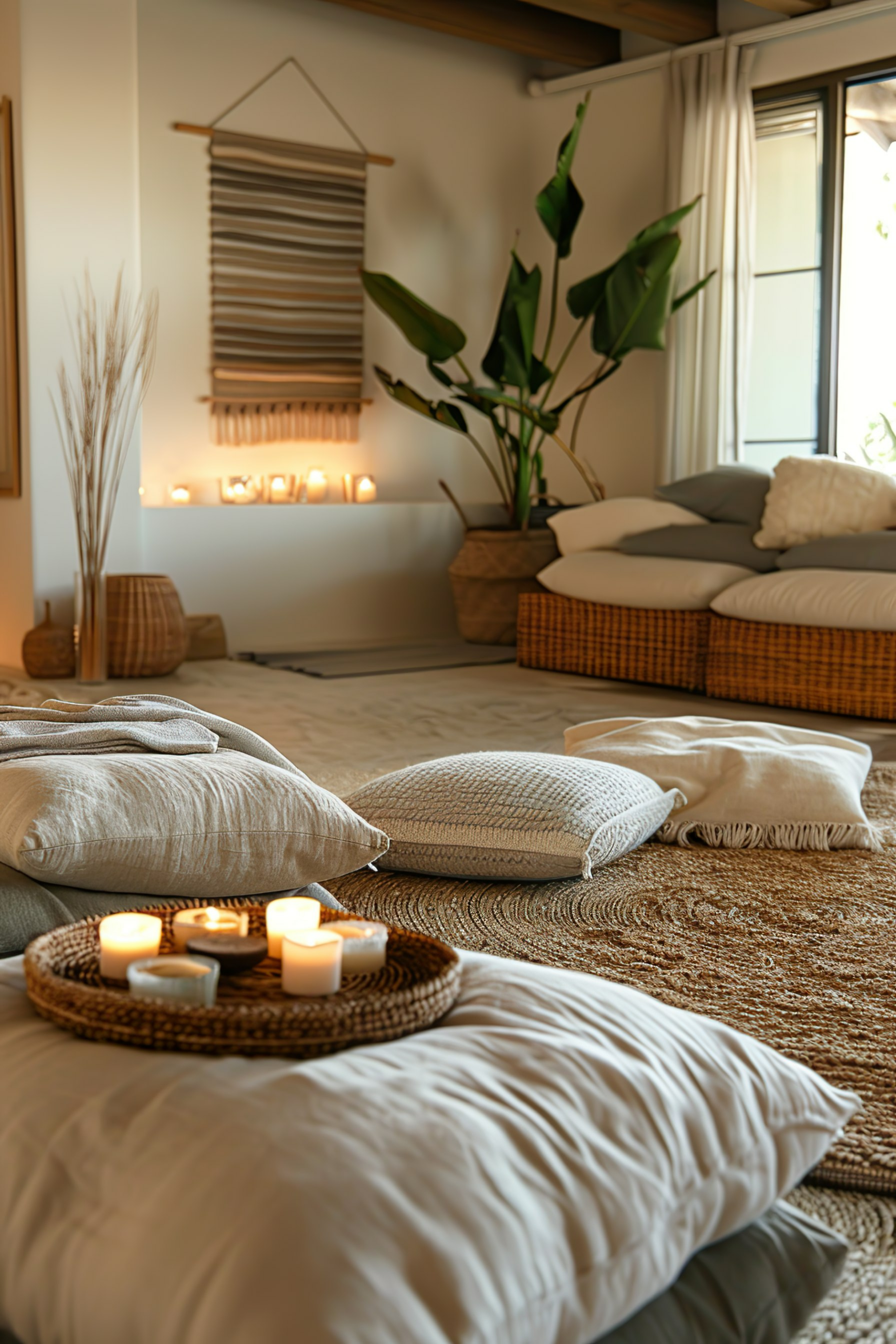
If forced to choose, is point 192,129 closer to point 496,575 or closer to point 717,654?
point 496,575

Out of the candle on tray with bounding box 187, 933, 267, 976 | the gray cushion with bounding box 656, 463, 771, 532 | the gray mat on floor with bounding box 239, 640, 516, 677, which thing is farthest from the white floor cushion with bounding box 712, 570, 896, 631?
the candle on tray with bounding box 187, 933, 267, 976

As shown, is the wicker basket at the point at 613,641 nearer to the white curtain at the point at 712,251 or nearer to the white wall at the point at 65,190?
the white curtain at the point at 712,251

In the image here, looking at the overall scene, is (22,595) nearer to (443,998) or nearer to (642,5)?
(642,5)

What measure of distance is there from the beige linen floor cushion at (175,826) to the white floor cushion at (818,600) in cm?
249

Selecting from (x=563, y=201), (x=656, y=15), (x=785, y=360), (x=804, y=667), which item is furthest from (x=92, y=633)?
(x=656, y=15)

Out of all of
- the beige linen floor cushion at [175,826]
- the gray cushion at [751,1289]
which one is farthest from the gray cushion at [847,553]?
the gray cushion at [751,1289]

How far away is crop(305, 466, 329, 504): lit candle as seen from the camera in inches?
228

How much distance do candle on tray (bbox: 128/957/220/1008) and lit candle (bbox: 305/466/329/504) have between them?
4879 millimetres

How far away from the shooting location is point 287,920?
3.59 ft

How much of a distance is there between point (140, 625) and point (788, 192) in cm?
322

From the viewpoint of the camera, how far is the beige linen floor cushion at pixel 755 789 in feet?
7.84

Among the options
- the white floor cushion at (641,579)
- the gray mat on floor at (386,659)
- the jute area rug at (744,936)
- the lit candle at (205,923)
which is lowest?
the jute area rug at (744,936)

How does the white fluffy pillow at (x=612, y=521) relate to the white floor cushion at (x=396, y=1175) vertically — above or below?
above

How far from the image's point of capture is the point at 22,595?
4777 mm
